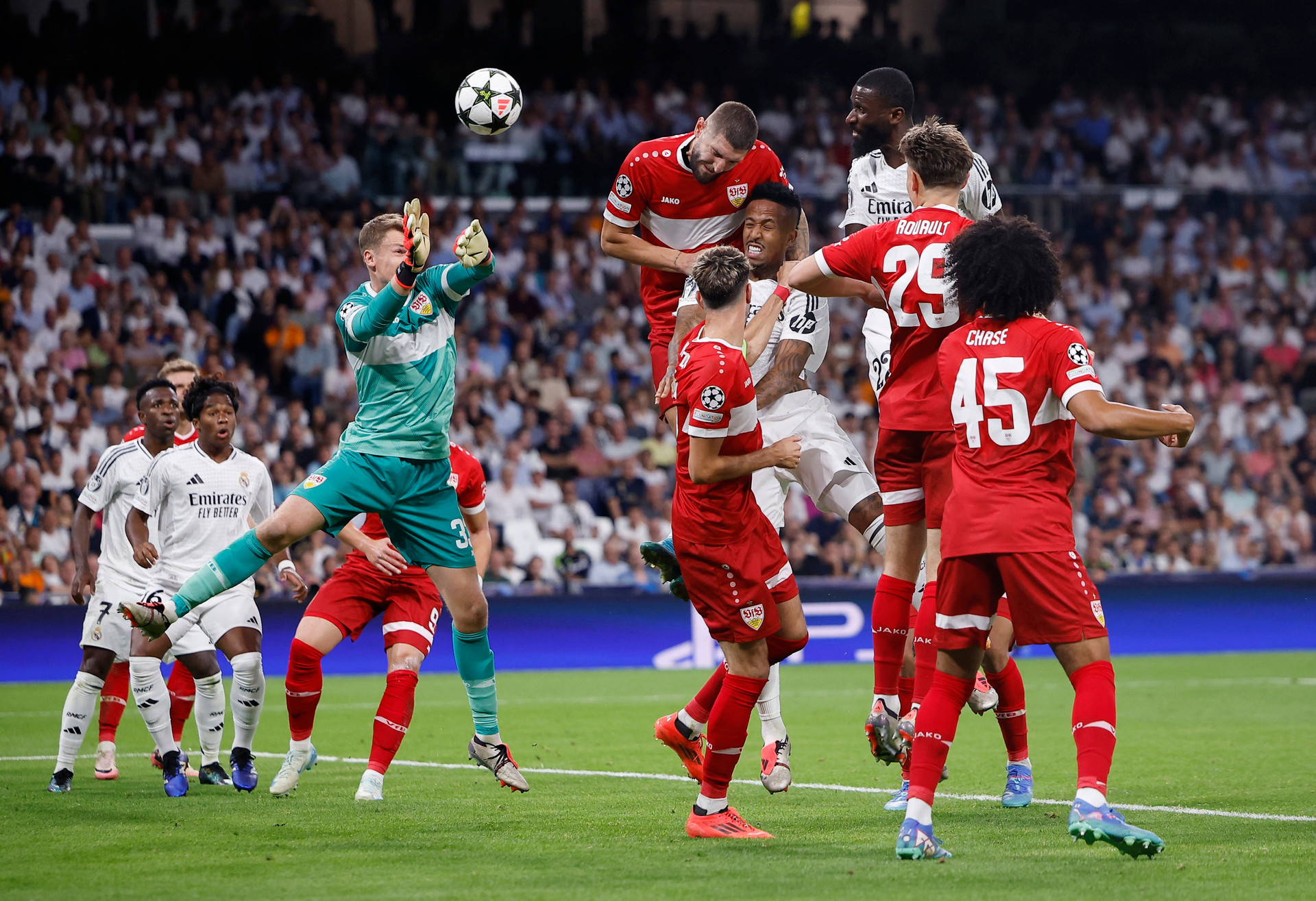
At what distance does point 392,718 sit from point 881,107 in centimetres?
407

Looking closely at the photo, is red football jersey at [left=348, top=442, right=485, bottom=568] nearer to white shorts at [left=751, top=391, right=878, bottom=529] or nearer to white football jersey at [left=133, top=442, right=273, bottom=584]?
white football jersey at [left=133, top=442, right=273, bottom=584]

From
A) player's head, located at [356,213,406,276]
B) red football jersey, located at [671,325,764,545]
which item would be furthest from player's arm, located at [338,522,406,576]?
red football jersey, located at [671,325,764,545]

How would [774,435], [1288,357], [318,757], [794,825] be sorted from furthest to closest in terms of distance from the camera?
[1288,357], [318,757], [774,435], [794,825]

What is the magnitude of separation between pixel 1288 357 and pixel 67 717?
19.3 metres

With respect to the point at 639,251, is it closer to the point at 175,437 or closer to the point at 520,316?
the point at 175,437

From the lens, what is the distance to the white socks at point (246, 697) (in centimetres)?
821

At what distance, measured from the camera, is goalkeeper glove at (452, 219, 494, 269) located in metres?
7.04

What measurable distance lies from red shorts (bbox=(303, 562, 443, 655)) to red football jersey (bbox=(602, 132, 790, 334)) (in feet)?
7.09

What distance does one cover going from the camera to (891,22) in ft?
86.0

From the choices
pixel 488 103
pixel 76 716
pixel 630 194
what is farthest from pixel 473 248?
pixel 76 716

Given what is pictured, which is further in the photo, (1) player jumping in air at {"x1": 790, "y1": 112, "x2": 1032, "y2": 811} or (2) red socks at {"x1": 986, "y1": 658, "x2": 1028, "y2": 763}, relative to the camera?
(2) red socks at {"x1": 986, "y1": 658, "x2": 1028, "y2": 763}

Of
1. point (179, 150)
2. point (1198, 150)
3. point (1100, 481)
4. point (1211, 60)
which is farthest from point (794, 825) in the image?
point (1211, 60)

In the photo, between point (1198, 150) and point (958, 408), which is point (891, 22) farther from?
point (958, 408)

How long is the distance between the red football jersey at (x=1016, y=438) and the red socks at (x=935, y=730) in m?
0.52
